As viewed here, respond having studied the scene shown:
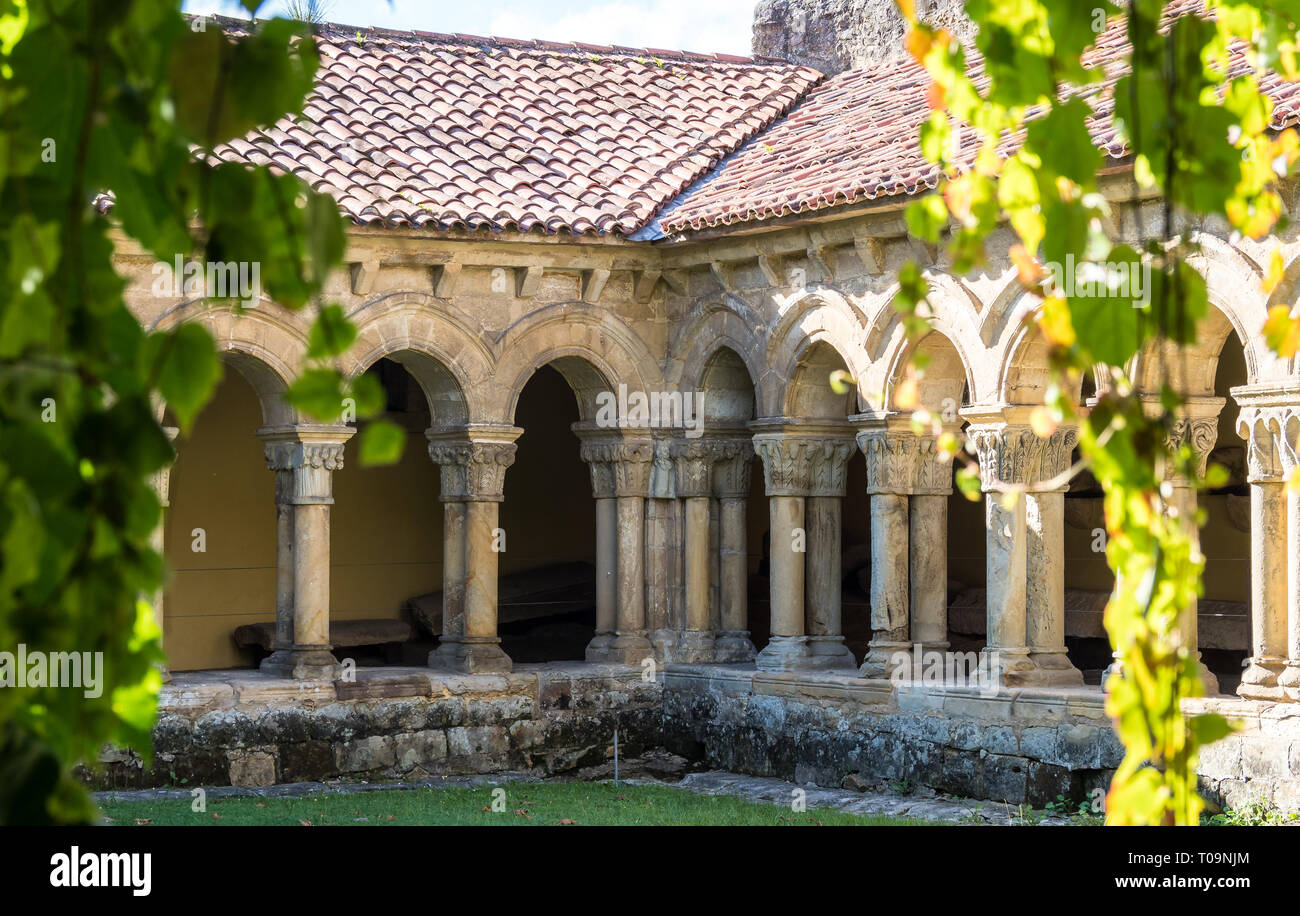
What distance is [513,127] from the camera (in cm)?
1376

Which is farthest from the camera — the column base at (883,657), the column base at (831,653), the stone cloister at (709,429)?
the column base at (831,653)

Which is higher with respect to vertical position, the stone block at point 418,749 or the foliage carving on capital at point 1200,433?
the foliage carving on capital at point 1200,433

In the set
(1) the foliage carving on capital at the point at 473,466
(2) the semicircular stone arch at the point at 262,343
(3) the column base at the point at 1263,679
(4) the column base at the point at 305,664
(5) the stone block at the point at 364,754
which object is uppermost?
(2) the semicircular stone arch at the point at 262,343

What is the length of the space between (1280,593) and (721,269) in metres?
4.79

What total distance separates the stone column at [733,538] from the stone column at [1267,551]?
4441 millimetres

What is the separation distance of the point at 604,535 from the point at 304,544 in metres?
2.44

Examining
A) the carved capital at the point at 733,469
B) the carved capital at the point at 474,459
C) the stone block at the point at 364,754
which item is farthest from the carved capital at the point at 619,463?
the stone block at the point at 364,754

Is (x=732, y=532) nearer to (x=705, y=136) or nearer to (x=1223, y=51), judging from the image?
(x=705, y=136)

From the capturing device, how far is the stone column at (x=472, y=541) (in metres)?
12.5

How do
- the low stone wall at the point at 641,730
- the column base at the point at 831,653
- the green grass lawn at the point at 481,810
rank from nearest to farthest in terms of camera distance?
the green grass lawn at the point at 481,810 → the low stone wall at the point at 641,730 → the column base at the point at 831,653

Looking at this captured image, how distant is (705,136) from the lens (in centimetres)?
1422

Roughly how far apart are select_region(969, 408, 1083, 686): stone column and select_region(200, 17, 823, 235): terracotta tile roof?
3437mm

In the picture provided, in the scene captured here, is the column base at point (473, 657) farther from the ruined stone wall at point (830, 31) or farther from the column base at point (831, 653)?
the ruined stone wall at point (830, 31)

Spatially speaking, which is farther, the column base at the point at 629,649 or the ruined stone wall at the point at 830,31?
the ruined stone wall at the point at 830,31
